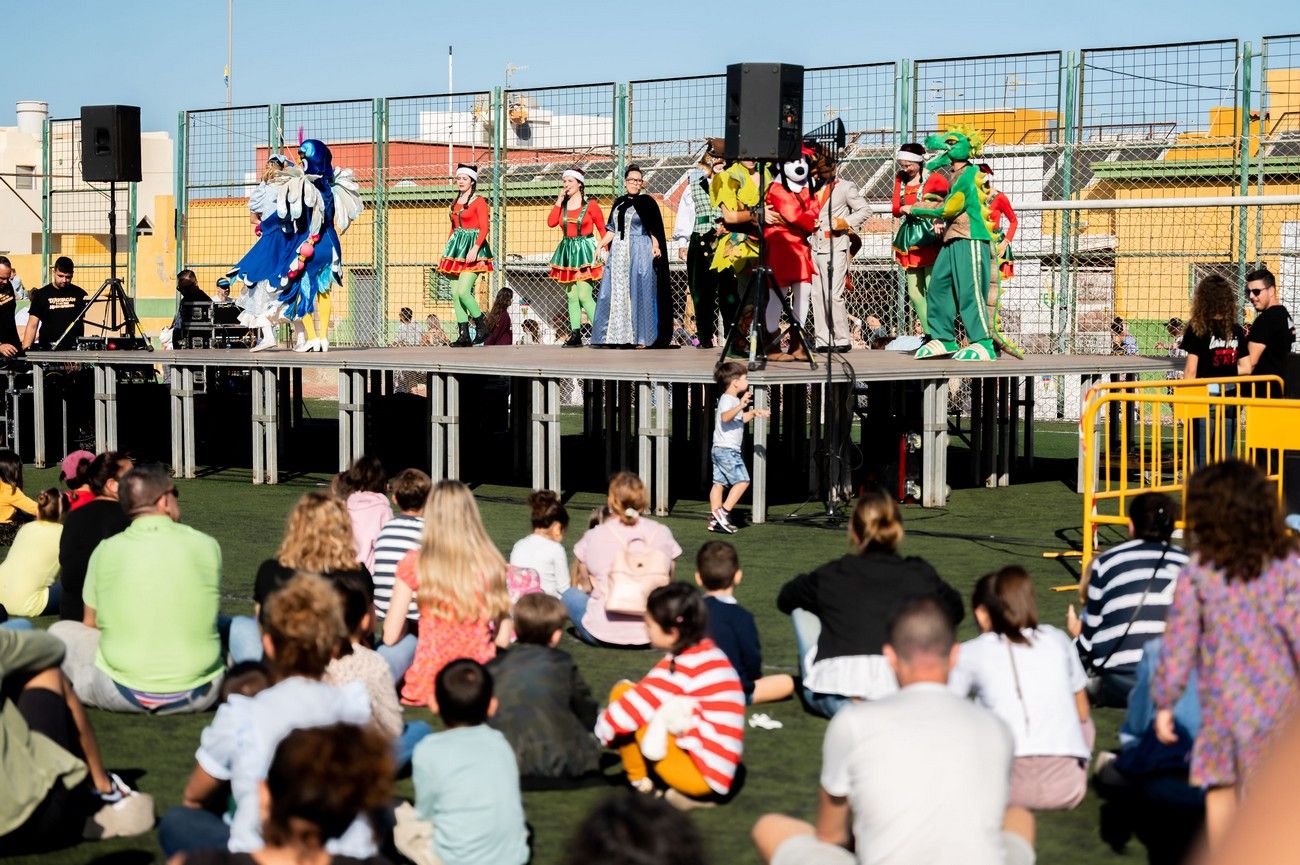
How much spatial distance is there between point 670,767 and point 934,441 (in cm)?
756

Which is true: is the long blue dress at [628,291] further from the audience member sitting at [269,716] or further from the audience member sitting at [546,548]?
the audience member sitting at [269,716]

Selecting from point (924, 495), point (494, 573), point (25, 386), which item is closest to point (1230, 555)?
point (494, 573)

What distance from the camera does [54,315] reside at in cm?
1620

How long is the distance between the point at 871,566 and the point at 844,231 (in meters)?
8.68

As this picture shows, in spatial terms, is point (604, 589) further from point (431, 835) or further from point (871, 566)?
point (431, 835)

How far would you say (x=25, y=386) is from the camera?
1628 cm

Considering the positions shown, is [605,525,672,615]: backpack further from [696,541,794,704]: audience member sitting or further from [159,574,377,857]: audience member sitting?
[159,574,377,857]: audience member sitting

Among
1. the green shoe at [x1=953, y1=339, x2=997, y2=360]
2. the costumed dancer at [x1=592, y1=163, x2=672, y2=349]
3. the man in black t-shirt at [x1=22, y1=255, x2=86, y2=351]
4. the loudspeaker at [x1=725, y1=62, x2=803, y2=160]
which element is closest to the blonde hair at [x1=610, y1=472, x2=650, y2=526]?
the loudspeaker at [x1=725, y1=62, x2=803, y2=160]

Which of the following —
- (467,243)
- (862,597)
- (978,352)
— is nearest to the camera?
(862,597)

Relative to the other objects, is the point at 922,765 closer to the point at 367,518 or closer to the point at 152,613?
the point at 152,613

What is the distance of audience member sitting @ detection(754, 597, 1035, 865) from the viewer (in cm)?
335

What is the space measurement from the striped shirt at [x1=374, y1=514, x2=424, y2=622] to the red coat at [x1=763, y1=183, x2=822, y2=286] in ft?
20.5

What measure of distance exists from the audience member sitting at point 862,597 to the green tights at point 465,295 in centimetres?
1142

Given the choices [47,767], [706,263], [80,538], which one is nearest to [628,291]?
[706,263]
